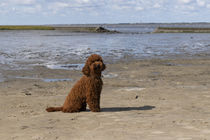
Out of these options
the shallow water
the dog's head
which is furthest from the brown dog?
the shallow water

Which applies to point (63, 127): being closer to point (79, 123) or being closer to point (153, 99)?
point (79, 123)

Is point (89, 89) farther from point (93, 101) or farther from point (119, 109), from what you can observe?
point (119, 109)

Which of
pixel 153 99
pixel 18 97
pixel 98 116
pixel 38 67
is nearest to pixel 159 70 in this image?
pixel 38 67

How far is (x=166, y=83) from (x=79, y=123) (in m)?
6.60

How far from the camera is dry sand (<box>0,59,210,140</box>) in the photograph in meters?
5.39

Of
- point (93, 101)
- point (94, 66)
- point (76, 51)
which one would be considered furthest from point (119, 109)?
point (76, 51)

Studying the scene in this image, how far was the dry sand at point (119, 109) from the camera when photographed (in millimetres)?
5395

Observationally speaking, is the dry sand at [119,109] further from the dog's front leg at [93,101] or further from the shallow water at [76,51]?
the shallow water at [76,51]

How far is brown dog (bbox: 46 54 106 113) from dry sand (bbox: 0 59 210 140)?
211 millimetres

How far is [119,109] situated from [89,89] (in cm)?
107

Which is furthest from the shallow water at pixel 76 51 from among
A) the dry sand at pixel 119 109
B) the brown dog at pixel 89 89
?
the brown dog at pixel 89 89

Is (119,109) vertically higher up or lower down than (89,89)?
lower down

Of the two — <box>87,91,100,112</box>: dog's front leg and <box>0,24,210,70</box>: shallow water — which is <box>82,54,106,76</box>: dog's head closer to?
<box>87,91,100,112</box>: dog's front leg

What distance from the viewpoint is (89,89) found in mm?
7156
